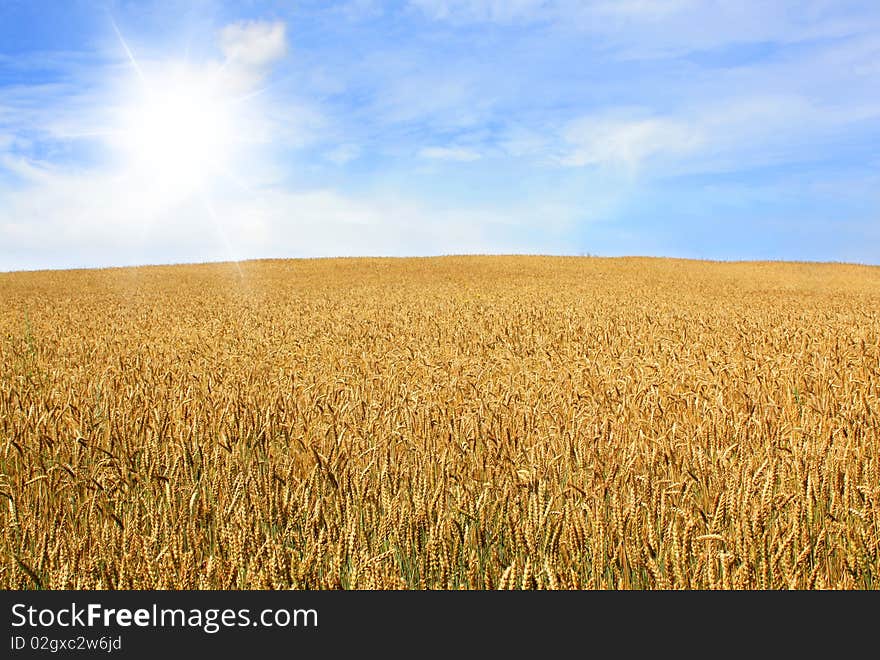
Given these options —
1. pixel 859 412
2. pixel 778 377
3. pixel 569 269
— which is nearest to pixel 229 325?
pixel 778 377

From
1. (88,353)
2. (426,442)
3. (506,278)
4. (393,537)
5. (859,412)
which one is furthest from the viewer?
(506,278)

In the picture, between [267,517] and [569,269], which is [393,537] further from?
[569,269]

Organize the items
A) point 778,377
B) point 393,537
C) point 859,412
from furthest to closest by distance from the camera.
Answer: point 778,377 < point 859,412 < point 393,537

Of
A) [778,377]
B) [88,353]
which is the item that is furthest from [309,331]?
[778,377]

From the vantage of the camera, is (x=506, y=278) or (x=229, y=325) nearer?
(x=229, y=325)

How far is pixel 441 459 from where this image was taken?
10.3 feet

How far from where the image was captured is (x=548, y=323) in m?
10.5

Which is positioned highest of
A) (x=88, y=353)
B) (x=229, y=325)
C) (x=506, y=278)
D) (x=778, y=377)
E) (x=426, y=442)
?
(x=506, y=278)

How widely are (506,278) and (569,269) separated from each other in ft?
19.9

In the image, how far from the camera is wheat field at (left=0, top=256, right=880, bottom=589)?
2.26 m

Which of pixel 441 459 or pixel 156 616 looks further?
pixel 441 459

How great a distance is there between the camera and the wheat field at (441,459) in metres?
2.26

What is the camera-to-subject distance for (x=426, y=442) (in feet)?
12.8

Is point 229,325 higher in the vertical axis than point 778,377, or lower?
higher
